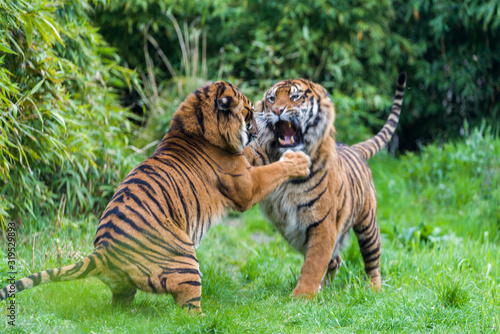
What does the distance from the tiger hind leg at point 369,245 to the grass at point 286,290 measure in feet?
0.34

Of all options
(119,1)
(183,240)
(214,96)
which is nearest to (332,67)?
(119,1)

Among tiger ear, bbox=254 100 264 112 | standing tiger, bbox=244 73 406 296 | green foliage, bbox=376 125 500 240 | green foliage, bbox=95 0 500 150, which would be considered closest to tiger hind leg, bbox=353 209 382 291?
standing tiger, bbox=244 73 406 296

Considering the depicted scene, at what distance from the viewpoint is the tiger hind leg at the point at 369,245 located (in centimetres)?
421

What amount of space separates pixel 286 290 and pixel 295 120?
129cm

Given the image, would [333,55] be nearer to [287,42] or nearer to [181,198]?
[287,42]

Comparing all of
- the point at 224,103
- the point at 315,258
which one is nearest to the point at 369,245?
the point at 315,258

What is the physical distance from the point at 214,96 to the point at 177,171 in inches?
22.3

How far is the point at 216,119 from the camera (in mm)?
3359

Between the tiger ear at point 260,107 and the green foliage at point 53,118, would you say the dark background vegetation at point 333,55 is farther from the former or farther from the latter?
the tiger ear at point 260,107

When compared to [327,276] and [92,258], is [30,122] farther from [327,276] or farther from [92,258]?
[327,276]

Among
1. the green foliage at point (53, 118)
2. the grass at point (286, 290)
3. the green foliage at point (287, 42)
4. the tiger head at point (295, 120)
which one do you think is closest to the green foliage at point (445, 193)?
the grass at point (286, 290)

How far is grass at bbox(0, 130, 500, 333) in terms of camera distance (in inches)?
119

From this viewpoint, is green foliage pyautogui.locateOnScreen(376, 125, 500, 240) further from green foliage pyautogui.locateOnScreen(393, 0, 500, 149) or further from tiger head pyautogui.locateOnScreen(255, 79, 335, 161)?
tiger head pyautogui.locateOnScreen(255, 79, 335, 161)

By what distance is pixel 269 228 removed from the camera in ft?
19.7
